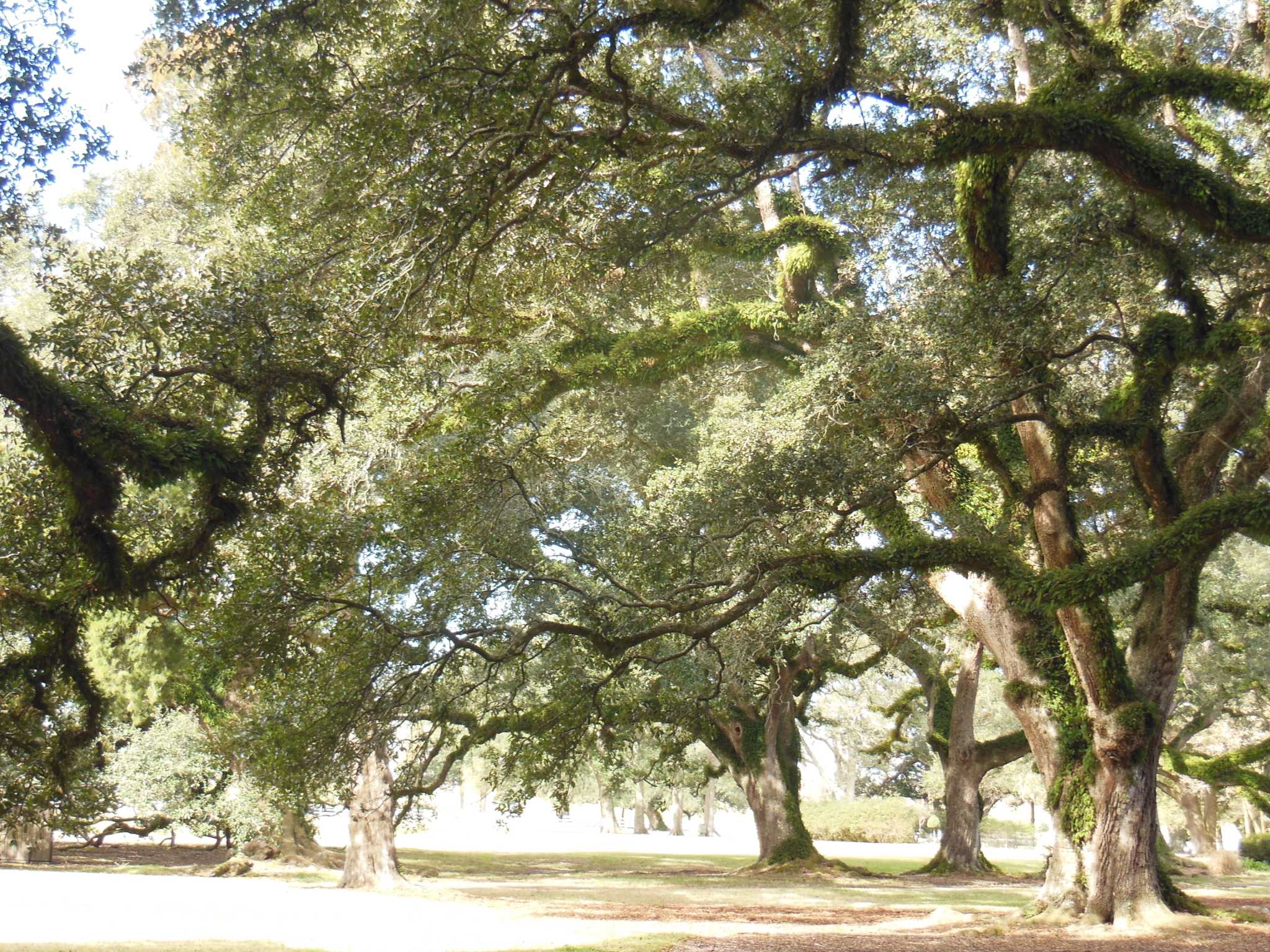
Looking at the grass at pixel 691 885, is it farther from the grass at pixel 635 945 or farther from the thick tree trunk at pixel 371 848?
the grass at pixel 635 945

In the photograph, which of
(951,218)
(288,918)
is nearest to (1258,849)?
(951,218)

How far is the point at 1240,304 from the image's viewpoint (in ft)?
34.3

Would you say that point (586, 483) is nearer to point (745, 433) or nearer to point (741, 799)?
point (745, 433)

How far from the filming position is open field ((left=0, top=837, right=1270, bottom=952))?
31.5ft

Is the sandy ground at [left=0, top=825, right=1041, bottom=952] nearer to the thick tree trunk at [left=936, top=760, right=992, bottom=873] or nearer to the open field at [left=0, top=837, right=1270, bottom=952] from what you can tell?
the open field at [left=0, top=837, right=1270, bottom=952]

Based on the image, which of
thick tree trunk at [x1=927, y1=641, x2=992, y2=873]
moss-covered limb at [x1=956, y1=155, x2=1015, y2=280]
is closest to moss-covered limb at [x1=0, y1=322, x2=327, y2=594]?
moss-covered limb at [x1=956, y1=155, x2=1015, y2=280]

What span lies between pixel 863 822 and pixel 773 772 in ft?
76.0

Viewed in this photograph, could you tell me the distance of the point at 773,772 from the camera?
956 inches

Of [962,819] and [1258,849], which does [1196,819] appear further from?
[962,819]

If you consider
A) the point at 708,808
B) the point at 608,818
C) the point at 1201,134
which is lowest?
the point at 608,818

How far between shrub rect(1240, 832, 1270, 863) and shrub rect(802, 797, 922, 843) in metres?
15.5

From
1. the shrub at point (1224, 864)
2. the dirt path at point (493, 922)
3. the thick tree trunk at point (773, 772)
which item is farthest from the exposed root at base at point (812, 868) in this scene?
the shrub at point (1224, 864)

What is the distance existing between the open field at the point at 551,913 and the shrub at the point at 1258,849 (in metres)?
8.05

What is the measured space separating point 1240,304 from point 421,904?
13.1m
